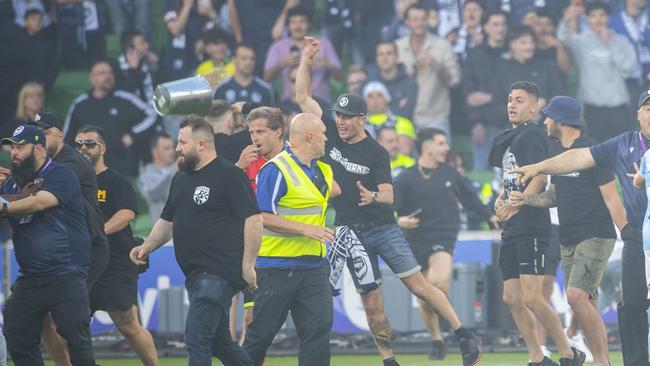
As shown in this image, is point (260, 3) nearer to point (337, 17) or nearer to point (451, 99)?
point (337, 17)

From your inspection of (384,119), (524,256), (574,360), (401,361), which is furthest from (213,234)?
(384,119)

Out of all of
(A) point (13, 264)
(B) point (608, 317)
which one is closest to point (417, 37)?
(B) point (608, 317)

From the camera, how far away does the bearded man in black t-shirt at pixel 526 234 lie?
1216cm

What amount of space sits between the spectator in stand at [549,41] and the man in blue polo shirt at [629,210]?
26.8ft

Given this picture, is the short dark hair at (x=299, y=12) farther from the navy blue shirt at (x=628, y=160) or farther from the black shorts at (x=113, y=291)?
the navy blue shirt at (x=628, y=160)

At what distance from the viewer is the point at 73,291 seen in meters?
10.2

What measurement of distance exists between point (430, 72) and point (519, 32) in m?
1.45

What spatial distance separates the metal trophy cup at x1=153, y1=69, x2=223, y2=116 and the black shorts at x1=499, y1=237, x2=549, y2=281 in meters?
3.42

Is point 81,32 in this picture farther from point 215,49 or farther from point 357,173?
point 357,173

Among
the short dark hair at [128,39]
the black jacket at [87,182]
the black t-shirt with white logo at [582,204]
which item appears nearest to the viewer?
the black jacket at [87,182]

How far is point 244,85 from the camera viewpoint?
1822 cm

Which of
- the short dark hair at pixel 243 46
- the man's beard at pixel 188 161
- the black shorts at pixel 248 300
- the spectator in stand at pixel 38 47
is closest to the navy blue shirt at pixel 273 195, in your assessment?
the man's beard at pixel 188 161

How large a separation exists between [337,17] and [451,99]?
2.23 meters

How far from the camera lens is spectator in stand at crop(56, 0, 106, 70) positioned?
20188 millimetres
